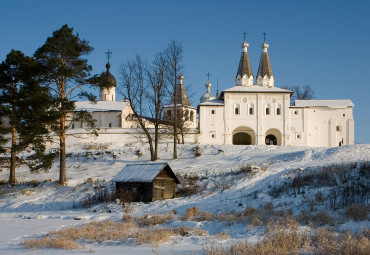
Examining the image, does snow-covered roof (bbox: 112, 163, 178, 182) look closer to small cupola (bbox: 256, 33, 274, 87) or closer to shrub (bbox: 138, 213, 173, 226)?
shrub (bbox: 138, 213, 173, 226)

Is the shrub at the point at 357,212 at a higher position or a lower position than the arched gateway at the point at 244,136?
lower

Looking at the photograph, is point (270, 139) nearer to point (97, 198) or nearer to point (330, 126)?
point (330, 126)

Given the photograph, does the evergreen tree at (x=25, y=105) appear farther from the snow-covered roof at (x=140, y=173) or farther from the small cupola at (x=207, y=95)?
the small cupola at (x=207, y=95)

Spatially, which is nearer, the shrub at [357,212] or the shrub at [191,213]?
the shrub at [357,212]

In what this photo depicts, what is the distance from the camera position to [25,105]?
2439cm

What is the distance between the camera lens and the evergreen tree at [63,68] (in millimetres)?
23500

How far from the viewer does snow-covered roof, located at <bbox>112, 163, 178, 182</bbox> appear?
62.1 feet

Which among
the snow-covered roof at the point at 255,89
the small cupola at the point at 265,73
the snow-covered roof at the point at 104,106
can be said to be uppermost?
the small cupola at the point at 265,73

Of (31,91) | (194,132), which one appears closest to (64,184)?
(31,91)

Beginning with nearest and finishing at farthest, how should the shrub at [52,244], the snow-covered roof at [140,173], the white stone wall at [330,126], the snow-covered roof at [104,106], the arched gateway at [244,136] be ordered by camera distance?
the shrub at [52,244] < the snow-covered roof at [140,173] < the arched gateway at [244,136] < the white stone wall at [330,126] < the snow-covered roof at [104,106]

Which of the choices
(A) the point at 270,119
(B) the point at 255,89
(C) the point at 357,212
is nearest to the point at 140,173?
(C) the point at 357,212

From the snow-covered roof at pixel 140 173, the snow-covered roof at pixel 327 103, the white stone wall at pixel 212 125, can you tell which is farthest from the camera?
the snow-covered roof at pixel 327 103

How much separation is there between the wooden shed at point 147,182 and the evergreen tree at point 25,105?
5.67 metres

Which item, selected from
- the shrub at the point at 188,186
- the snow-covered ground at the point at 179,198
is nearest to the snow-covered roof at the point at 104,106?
the snow-covered ground at the point at 179,198
